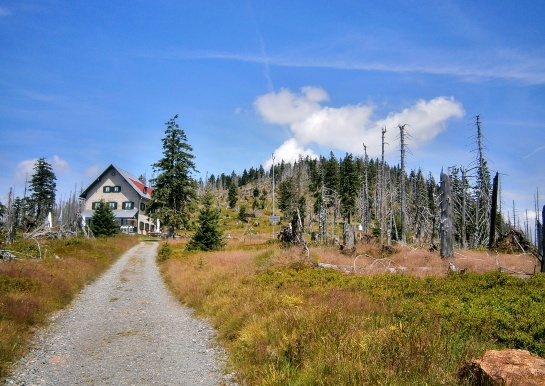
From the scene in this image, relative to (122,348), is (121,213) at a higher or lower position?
higher

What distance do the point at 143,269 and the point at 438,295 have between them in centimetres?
2032

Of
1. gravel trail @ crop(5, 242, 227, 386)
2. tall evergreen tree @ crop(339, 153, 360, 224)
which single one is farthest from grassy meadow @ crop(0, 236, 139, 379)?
tall evergreen tree @ crop(339, 153, 360, 224)

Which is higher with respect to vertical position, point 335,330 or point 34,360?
point 335,330

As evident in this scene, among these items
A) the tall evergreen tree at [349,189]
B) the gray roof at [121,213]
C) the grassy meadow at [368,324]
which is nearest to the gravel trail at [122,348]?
the grassy meadow at [368,324]

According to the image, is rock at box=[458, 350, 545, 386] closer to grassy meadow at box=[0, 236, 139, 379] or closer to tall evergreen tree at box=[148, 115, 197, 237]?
grassy meadow at box=[0, 236, 139, 379]

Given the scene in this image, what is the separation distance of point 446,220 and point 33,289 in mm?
20102

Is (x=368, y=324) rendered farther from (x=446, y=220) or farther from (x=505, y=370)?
(x=446, y=220)

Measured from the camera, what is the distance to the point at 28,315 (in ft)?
32.6

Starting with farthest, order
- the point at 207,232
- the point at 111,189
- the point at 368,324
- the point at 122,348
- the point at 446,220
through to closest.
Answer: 1. the point at 111,189
2. the point at 207,232
3. the point at 446,220
4. the point at 122,348
5. the point at 368,324

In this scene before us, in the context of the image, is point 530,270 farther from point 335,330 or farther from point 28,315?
point 28,315

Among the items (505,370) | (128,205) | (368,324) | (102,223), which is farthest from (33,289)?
(128,205)

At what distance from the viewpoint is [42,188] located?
71812 millimetres

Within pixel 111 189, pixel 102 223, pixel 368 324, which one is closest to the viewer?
pixel 368 324

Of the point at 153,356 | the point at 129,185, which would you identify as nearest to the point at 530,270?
the point at 153,356
